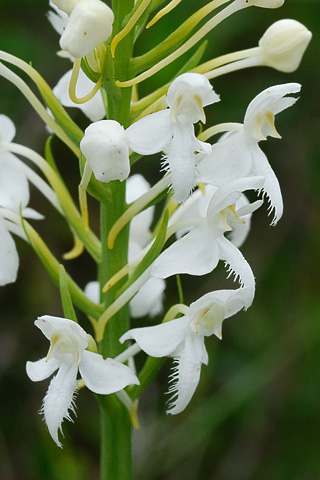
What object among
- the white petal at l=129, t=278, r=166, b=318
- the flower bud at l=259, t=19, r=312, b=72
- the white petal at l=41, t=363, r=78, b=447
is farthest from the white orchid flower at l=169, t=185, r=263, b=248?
the white petal at l=41, t=363, r=78, b=447

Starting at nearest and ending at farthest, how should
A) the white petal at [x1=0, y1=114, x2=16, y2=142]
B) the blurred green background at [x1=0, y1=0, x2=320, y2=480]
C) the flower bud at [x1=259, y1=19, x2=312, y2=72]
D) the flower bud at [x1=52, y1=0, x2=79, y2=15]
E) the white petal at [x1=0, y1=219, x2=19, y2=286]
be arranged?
the flower bud at [x1=52, y1=0, x2=79, y2=15], the flower bud at [x1=259, y1=19, x2=312, y2=72], the white petal at [x1=0, y1=219, x2=19, y2=286], the white petal at [x1=0, y1=114, x2=16, y2=142], the blurred green background at [x1=0, y1=0, x2=320, y2=480]

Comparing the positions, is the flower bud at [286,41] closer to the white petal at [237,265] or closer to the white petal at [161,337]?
the white petal at [237,265]

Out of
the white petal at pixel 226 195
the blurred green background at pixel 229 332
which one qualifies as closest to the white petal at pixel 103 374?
the white petal at pixel 226 195

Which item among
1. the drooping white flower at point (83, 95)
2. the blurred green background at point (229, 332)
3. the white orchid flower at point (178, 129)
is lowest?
the blurred green background at point (229, 332)

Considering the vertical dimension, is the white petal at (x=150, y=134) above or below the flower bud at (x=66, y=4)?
below

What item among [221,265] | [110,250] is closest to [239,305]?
[110,250]

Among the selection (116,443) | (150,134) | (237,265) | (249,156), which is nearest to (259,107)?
(249,156)

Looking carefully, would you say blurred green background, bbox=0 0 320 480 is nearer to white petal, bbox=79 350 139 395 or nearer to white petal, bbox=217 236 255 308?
white petal, bbox=79 350 139 395
